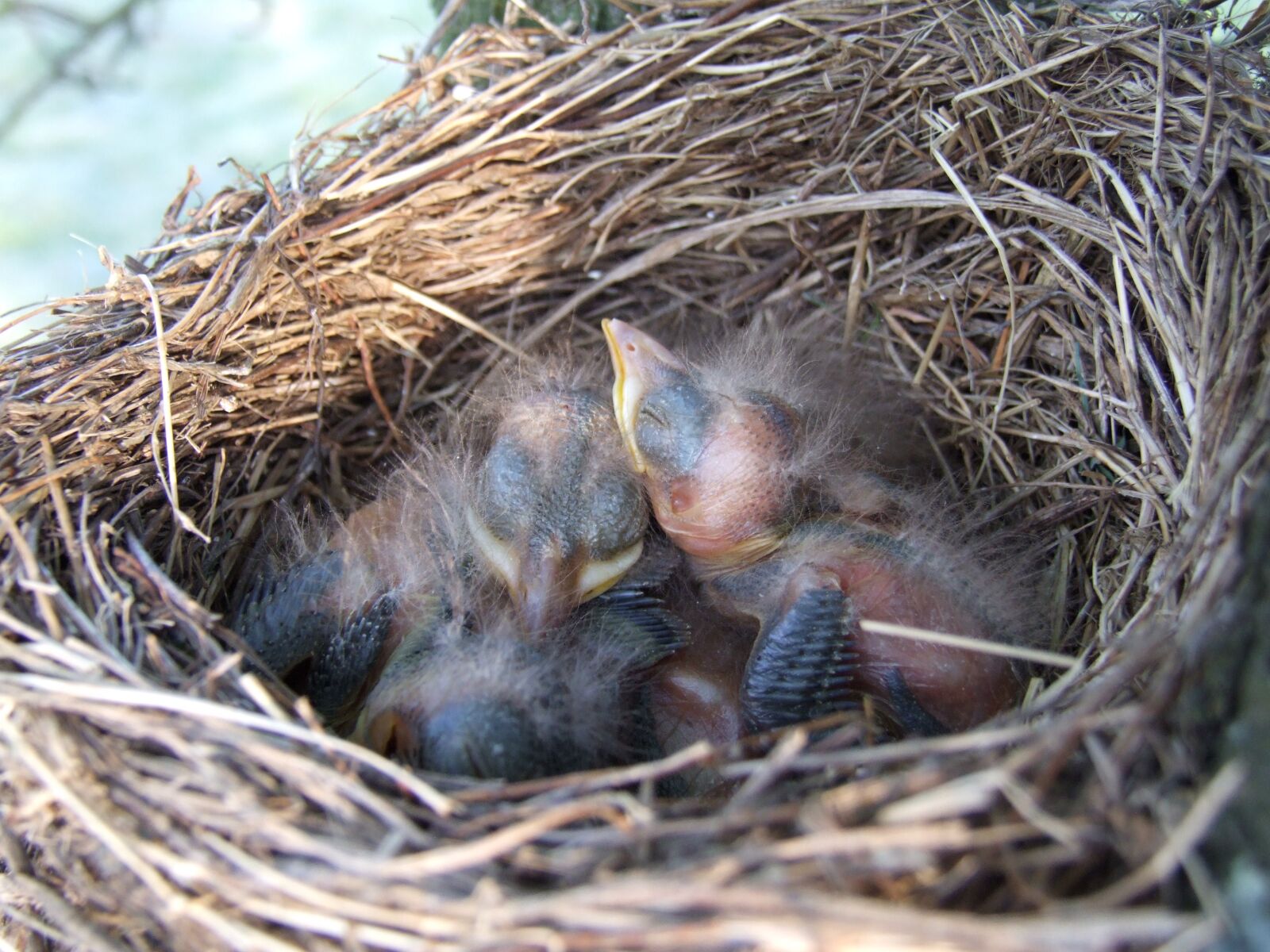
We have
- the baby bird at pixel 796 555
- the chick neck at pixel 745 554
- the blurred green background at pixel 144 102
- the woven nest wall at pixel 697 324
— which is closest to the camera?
the woven nest wall at pixel 697 324

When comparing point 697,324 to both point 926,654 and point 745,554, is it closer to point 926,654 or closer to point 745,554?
point 745,554

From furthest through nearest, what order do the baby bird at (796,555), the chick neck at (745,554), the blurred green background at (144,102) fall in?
the blurred green background at (144,102) < the chick neck at (745,554) < the baby bird at (796,555)

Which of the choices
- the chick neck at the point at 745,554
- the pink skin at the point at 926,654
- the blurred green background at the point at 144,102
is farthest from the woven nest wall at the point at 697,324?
the blurred green background at the point at 144,102

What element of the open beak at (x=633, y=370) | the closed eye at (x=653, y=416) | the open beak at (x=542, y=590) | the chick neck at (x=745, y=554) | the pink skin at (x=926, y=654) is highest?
the open beak at (x=633, y=370)

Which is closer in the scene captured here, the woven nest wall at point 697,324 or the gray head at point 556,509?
the woven nest wall at point 697,324

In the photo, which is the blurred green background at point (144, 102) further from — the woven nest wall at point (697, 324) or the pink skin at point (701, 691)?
the pink skin at point (701, 691)

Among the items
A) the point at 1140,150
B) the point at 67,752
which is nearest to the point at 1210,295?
the point at 1140,150

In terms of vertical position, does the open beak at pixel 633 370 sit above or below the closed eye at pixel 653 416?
above
